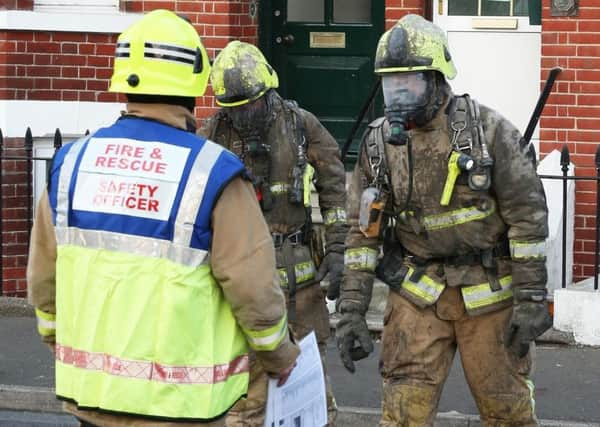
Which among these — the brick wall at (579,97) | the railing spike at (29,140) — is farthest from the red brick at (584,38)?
the railing spike at (29,140)

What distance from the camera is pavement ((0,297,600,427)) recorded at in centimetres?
759

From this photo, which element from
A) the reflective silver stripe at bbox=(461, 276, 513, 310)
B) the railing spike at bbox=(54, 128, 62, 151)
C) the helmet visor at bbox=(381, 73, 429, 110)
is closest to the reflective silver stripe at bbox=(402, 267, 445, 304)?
the reflective silver stripe at bbox=(461, 276, 513, 310)

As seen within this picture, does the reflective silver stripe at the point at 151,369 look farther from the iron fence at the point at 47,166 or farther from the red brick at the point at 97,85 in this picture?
the red brick at the point at 97,85

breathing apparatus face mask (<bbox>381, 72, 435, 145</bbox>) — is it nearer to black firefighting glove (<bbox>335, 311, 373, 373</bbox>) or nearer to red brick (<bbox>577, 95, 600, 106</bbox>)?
black firefighting glove (<bbox>335, 311, 373, 373</bbox>)

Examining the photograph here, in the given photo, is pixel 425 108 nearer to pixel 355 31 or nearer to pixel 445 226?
pixel 445 226

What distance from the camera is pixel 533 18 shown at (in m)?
10.4

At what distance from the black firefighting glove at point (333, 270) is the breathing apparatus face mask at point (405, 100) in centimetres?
127

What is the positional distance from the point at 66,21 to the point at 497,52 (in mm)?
3326

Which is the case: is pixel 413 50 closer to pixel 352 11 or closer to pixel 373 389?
pixel 373 389

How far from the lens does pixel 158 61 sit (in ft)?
14.3

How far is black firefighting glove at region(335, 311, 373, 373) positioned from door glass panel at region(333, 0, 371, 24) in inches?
232

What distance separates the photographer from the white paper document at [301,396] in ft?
15.4

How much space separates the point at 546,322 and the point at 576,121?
Answer: 14.4 feet

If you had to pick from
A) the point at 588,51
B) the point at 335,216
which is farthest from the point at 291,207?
the point at 588,51
